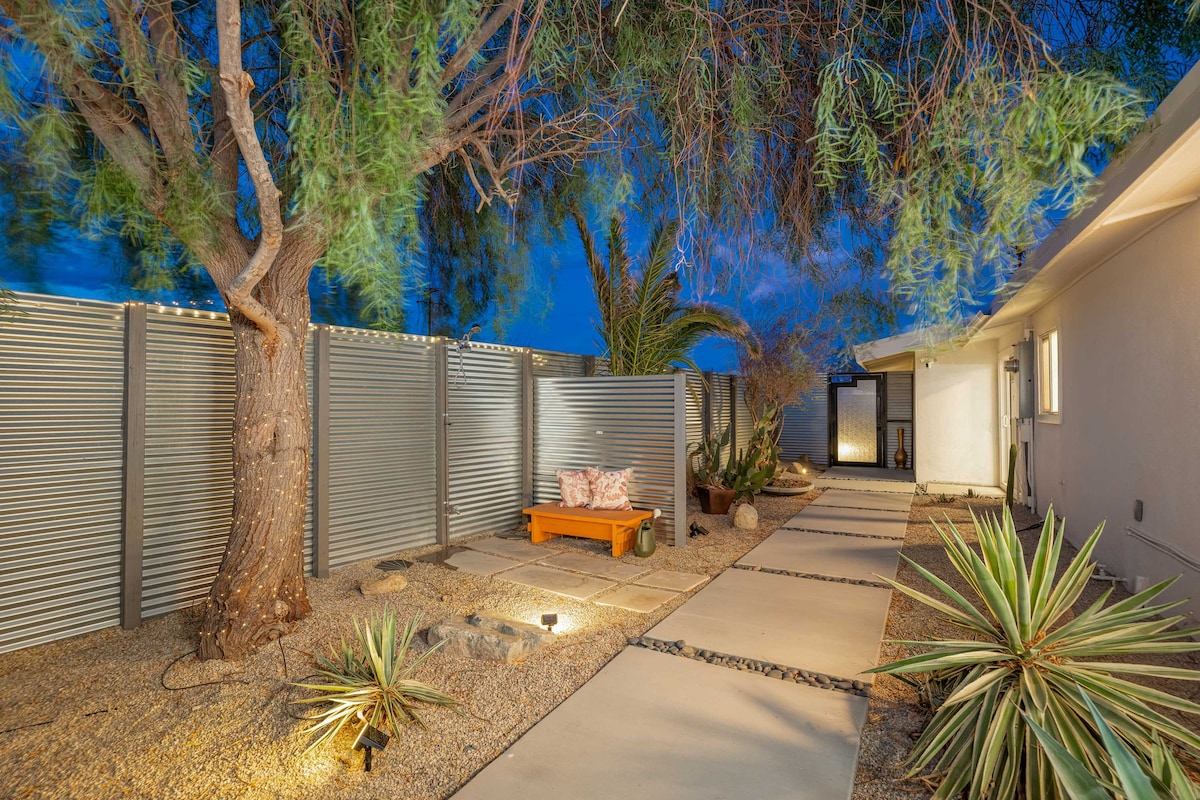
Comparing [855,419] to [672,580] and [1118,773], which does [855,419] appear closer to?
[672,580]

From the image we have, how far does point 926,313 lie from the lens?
2947mm

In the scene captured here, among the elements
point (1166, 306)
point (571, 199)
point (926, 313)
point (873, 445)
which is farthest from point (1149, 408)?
point (873, 445)

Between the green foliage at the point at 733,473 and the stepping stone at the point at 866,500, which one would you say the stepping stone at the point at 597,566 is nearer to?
the green foliage at the point at 733,473

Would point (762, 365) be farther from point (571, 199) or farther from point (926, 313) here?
point (926, 313)

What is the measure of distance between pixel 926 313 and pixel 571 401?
4.27m

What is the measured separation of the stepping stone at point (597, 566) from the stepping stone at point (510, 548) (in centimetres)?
23

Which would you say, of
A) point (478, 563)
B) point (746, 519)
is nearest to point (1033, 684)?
point (478, 563)

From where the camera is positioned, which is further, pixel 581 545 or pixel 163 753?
pixel 581 545

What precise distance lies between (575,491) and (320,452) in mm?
2565

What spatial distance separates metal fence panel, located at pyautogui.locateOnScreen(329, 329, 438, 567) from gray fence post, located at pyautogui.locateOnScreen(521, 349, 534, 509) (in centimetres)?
126

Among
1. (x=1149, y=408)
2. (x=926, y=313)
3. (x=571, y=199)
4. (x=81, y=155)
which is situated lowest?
(x=1149, y=408)

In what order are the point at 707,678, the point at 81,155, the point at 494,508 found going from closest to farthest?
the point at 707,678 < the point at 81,155 < the point at 494,508

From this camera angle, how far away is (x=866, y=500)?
8.78 metres

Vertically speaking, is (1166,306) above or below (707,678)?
above
